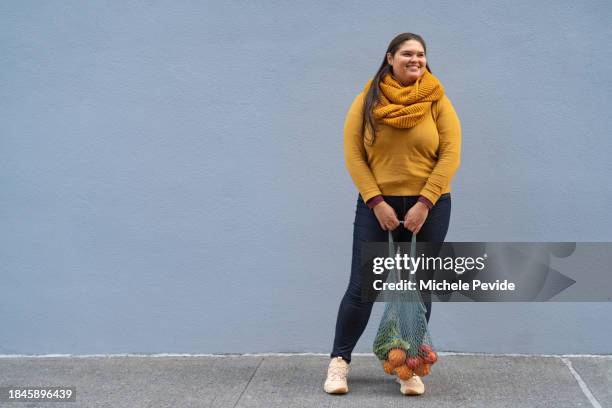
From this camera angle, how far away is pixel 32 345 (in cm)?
473

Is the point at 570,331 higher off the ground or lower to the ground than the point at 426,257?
lower

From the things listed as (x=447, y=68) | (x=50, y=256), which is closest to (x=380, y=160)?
(x=447, y=68)

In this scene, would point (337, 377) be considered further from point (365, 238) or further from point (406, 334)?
point (365, 238)

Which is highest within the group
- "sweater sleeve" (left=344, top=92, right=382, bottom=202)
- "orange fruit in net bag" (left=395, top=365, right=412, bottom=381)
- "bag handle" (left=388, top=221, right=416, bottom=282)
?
"sweater sleeve" (left=344, top=92, right=382, bottom=202)

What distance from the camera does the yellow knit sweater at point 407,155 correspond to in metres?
3.78

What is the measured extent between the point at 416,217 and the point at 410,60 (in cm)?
74

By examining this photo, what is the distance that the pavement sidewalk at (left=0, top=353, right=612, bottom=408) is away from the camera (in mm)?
3854

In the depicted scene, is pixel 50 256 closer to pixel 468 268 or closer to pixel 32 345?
pixel 32 345

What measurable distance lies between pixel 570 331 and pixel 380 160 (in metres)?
1.61

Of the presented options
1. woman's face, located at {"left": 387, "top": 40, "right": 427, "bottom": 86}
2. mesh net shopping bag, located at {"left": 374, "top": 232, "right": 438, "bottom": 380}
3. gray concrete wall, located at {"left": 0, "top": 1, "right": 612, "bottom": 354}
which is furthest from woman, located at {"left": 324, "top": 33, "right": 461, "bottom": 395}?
gray concrete wall, located at {"left": 0, "top": 1, "right": 612, "bottom": 354}

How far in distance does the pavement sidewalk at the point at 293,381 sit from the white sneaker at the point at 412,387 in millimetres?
32

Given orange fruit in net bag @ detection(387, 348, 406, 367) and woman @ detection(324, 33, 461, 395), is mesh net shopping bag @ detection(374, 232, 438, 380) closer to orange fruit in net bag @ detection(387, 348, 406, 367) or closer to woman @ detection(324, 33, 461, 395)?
orange fruit in net bag @ detection(387, 348, 406, 367)

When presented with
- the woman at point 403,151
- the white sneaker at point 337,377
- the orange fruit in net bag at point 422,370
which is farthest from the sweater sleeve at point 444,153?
the white sneaker at point 337,377

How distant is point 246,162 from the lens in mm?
4578
